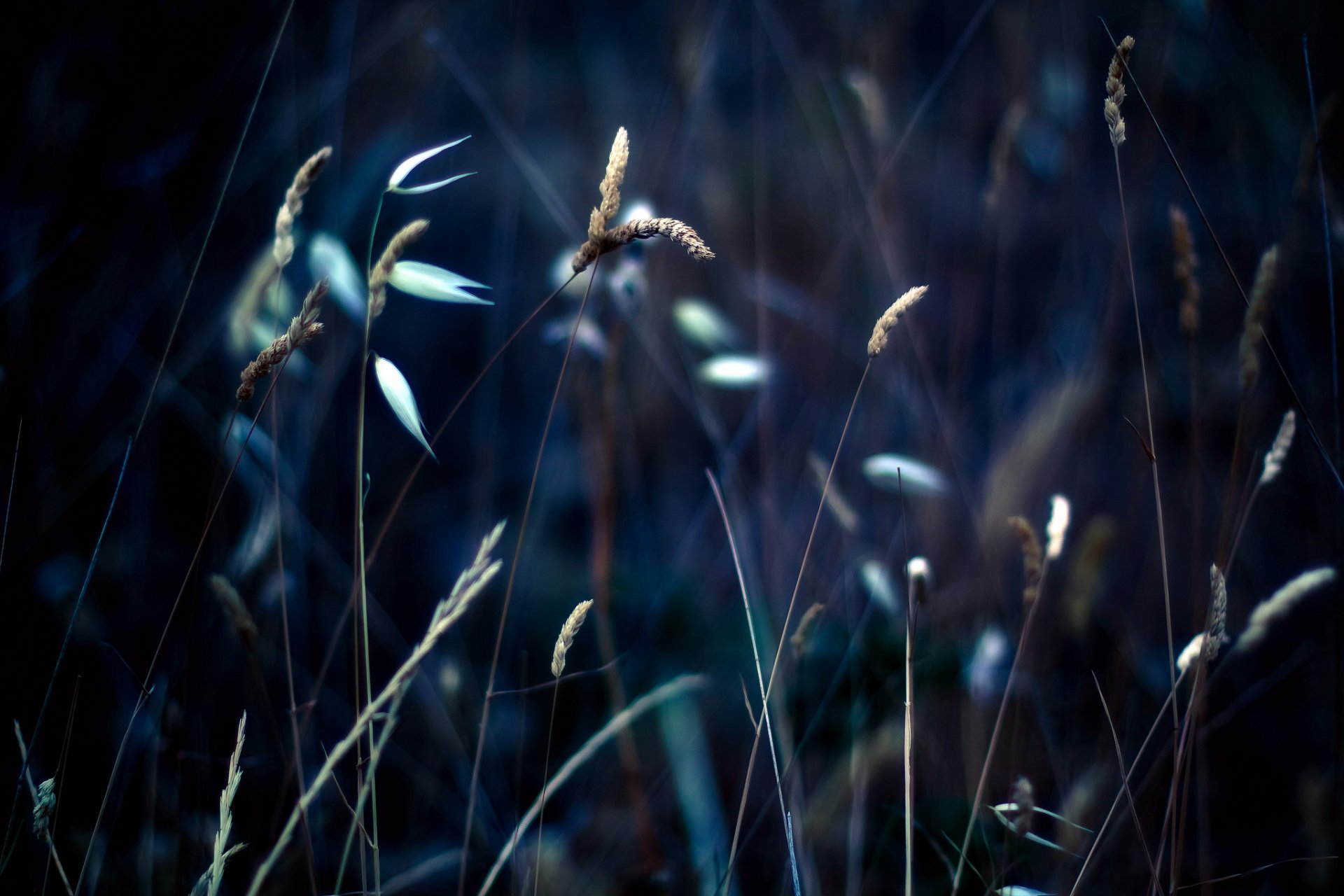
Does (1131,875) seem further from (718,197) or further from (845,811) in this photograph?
(718,197)

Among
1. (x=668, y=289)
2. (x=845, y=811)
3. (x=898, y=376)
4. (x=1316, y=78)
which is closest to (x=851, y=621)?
(x=845, y=811)

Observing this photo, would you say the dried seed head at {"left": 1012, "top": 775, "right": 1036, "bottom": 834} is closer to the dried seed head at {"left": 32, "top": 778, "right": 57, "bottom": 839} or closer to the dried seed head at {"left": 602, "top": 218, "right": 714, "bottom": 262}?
the dried seed head at {"left": 602, "top": 218, "right": 714, "bottom": 262}

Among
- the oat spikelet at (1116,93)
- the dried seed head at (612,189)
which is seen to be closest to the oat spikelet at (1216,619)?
the oat spikelet at (1116,93)

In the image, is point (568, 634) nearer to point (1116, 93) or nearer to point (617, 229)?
point (617, 229)

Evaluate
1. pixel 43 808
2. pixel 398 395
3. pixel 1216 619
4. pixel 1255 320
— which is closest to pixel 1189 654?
pixel 1216 619

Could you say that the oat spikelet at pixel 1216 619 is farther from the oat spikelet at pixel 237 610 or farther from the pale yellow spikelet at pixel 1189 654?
the oat spikelet at pixel 237 610

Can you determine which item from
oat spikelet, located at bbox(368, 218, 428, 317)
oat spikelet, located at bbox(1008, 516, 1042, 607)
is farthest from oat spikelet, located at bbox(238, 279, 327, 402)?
oat spikelet, located at bbox(1008, 516, 1042, 607)
